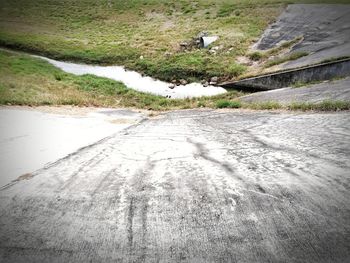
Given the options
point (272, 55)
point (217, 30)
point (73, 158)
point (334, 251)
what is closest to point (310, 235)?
point (334, 251)

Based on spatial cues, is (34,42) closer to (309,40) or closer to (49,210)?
(309,40)

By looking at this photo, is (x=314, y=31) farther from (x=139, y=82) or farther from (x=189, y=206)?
(x=189, y=206)

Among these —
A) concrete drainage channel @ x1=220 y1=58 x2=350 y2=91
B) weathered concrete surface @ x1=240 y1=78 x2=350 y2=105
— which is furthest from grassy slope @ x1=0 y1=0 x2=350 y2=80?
weathered concrete surface @ x1=240 y1=78 x2=350 y2=105

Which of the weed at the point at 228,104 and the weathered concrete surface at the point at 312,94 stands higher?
the weathered concrete surface at the point at 312,94

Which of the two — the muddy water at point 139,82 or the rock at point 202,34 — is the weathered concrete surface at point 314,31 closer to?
the rock at point 202,34

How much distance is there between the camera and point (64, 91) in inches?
667

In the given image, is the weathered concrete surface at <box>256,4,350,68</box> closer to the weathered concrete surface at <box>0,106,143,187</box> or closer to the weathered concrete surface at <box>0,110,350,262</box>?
the weathered concrete surface at <box>0,106,143,187</box>

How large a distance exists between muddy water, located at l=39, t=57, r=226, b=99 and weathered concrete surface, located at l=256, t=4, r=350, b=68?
5.05 metres

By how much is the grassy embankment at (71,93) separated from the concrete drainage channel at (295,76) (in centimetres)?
123

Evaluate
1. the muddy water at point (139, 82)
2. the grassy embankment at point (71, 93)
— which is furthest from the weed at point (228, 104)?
the muddy water at point (139, 82)

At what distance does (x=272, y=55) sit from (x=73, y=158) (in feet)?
57.2

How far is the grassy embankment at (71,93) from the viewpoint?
1416 cm

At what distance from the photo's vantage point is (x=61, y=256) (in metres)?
3.62

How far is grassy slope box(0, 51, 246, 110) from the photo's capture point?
1475cm
